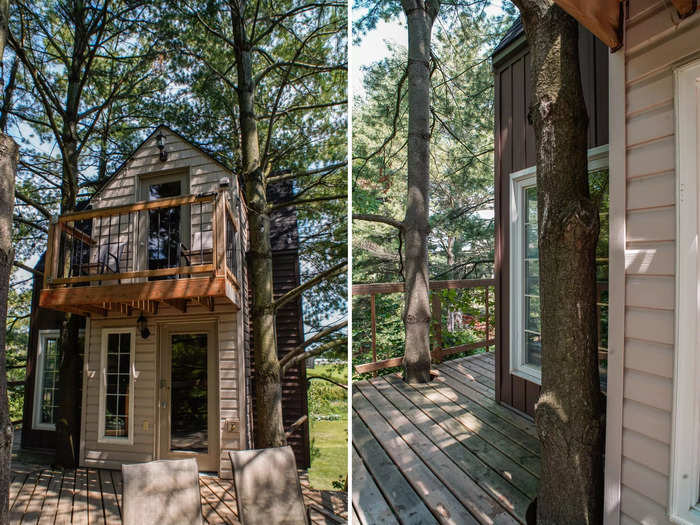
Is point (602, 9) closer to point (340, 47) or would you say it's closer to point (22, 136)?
point (340, 47)

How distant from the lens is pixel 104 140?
1.68 m

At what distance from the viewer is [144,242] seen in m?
1.61

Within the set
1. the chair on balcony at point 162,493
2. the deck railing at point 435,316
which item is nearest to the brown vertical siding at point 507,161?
the deck railing at point 435,316

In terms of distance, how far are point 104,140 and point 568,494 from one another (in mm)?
2413

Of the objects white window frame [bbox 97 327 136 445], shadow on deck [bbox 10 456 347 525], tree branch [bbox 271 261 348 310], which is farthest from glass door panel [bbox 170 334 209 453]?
tree branch [bbox 271 261 348 310]

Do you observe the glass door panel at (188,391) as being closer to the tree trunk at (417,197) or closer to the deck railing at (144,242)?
the deck railing at (144,242)

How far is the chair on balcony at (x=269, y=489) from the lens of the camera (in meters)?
1.60

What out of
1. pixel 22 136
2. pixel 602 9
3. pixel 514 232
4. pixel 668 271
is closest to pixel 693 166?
pixel 668 271

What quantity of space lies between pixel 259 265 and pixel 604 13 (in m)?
1.70

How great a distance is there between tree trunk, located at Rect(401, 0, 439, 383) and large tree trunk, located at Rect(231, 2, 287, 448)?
223 centimetres

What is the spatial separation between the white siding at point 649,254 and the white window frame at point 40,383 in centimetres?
216

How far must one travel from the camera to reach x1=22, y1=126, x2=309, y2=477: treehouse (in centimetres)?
147

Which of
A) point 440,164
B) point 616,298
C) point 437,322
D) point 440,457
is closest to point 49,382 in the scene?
point 440,457

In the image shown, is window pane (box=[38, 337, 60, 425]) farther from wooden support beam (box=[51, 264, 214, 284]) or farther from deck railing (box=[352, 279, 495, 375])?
deck railing (box=[352, 279, 495, 375])
